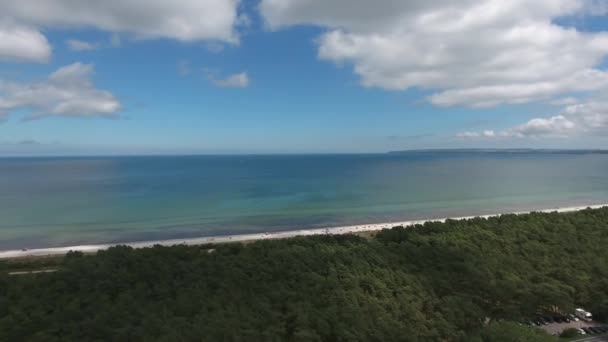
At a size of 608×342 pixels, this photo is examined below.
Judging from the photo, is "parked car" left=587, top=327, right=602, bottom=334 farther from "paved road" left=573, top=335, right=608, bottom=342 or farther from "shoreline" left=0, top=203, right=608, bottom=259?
"shoreline" left=0, top=203, right=608, bottom=259

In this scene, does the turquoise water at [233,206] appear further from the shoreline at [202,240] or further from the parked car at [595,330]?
the parked car at [595,330]

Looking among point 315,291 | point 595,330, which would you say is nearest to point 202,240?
point 315,291

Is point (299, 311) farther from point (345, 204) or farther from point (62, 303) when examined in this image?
point (345, 204)

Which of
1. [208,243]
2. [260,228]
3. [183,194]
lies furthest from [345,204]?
[183,194]

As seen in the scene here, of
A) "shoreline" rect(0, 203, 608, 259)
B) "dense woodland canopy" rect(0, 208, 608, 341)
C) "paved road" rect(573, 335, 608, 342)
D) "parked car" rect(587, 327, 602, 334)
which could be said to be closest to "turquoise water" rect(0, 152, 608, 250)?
"shoreline" rect(0, 203, 608, 259)

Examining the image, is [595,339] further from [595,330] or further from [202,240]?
[202,240]

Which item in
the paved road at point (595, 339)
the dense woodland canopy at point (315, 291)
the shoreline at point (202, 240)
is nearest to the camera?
the dense woodland canopy at point (315, 291)

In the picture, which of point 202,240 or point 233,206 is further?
point 233,206

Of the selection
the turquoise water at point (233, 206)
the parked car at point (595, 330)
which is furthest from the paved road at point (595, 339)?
the turquoise water at point (233, 206)
